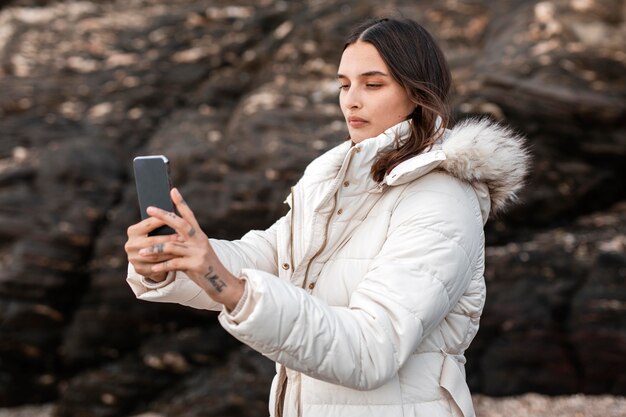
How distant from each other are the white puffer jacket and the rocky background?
9.06 ft

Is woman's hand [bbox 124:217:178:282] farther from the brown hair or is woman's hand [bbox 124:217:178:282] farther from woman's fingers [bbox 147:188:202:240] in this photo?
the brown hair

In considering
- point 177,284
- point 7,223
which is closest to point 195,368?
point 7,223

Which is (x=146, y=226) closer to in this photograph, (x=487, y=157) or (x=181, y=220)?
(x=181, y=220)

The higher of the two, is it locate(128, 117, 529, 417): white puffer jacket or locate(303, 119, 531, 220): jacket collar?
locate(303, 119, 531, 220): jacket collar

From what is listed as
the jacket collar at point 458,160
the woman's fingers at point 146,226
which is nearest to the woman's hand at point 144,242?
the woman's fingers at point 146,226

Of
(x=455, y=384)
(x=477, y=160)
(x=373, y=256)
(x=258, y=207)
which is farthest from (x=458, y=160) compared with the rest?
(x=258, y=207)

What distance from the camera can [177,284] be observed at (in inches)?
75.8

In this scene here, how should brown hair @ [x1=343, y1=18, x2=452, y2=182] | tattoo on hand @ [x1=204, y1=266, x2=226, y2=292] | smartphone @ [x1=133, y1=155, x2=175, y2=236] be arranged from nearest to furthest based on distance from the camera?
tattoo on hand @ [x1=204, y1=266, x2=226, y2=292] < smartphone @ [x1=133, y1=155, x2=175, y2=236] < brown hair @ [x1=343, y1=18, x2=452, y2=182]

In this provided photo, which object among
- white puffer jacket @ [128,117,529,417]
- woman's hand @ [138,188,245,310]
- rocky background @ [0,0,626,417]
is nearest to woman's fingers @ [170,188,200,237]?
woman's hand @ [138,188,245,310]

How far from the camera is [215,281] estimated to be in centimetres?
149

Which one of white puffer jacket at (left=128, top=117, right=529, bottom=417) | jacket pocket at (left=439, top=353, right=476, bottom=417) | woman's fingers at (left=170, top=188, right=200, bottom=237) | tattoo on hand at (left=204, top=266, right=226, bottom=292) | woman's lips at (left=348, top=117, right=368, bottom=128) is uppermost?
woman's fingers at (left=170, top=188, right=200, bottom=237)

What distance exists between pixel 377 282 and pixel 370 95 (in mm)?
645

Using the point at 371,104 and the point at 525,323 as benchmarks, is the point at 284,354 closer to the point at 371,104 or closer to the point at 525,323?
the point at 371,104

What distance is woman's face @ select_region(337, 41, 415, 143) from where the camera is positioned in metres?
2.06
